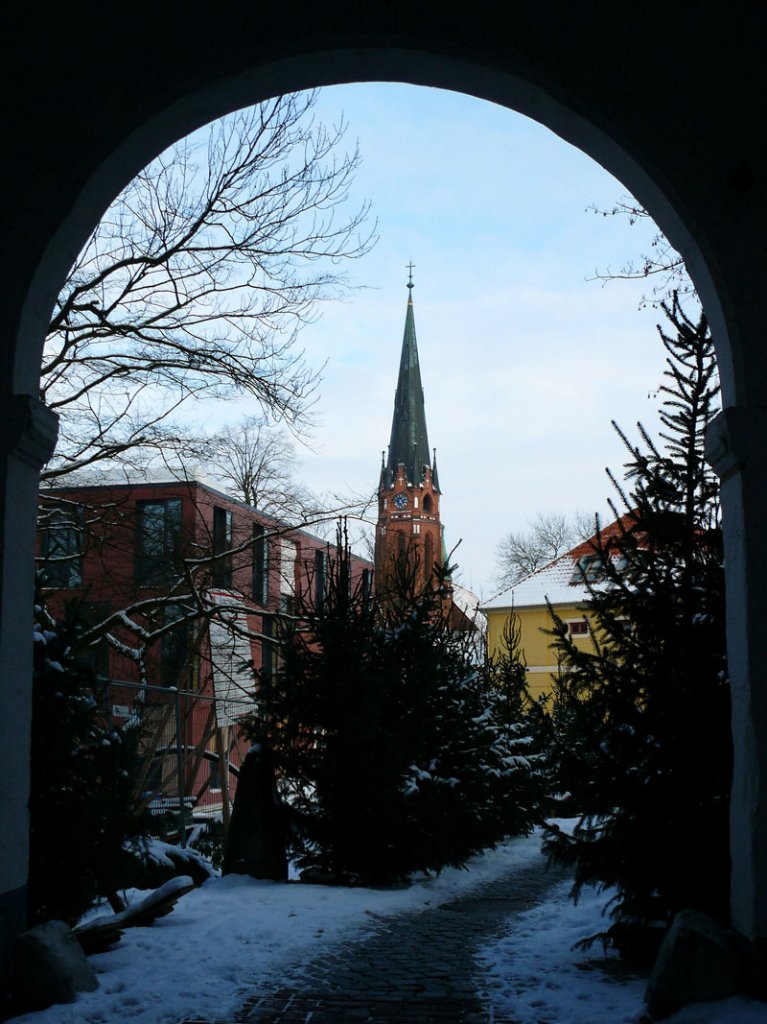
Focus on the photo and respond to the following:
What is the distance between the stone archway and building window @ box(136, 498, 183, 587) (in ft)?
39.9

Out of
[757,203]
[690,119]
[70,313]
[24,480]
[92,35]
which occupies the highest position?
[70,313]

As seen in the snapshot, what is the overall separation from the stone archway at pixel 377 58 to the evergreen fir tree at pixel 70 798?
63 centimetres

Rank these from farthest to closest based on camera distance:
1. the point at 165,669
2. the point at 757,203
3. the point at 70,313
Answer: the point at 165,669, the point at 70,313, the point at 757,203

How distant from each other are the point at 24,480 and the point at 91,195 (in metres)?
1.47

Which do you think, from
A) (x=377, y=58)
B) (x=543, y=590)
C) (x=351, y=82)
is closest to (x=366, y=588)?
(x=351, y=82)

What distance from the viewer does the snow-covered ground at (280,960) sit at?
4.56 meters

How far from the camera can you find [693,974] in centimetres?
441

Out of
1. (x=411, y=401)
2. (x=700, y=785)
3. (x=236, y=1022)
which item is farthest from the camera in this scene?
(x=411, y=401)

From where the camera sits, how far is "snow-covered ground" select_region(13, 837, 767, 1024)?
15.0 feet

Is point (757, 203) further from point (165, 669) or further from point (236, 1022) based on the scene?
point (165, 669)

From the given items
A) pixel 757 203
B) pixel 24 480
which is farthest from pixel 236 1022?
pixel 757 203

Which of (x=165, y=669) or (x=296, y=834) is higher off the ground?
(x=165, y=669)

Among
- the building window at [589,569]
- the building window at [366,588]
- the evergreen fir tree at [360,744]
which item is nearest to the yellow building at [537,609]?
the building window at [366,588]

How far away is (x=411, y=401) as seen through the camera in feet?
244
